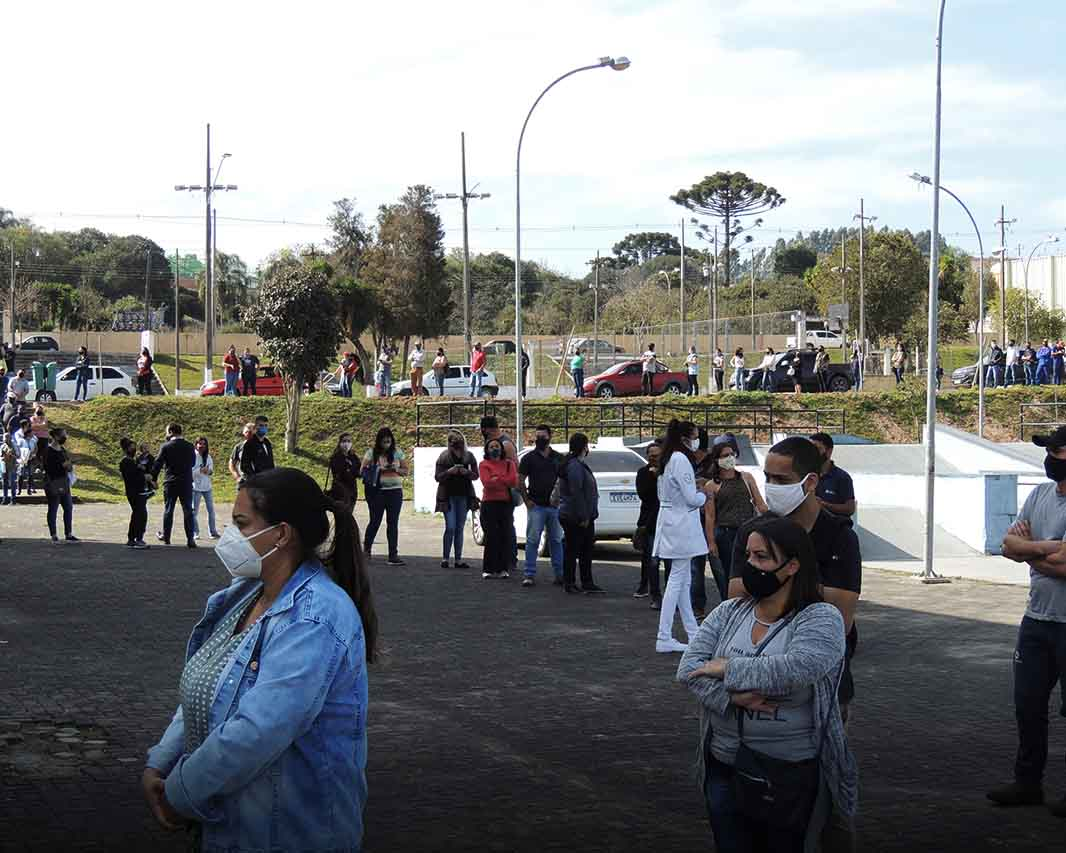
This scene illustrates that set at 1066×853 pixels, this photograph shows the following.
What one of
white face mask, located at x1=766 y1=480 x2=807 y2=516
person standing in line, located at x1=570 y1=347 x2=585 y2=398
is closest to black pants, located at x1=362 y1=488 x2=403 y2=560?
white face mask, located at x1=766 y1=480 x2=807 y2=516

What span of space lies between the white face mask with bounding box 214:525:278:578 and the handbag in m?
1.62

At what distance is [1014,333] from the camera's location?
7106cm

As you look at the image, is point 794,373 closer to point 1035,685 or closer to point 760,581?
point 1035,685

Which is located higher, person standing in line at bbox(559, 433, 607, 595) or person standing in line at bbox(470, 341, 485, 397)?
person standing in line at bbox(470, 341, 485, 397)

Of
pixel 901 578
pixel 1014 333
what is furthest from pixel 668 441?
pixel 1014 333

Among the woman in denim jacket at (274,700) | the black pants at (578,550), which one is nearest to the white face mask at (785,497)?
the woman in denim jacket at (274,700)

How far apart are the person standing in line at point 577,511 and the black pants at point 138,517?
22.5 feet

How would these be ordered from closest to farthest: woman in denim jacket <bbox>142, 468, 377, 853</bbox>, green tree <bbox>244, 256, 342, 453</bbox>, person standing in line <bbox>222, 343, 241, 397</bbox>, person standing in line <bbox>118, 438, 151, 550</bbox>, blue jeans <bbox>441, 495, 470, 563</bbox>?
woman in denim jacket <bbox>142, 468, 377, 853</bbox>
blue jeans <bbox>441, 495, 470, 563</bbox>
person standing in line <bbox>118, 438, 151, 550</bbox>
green tree <bbox>244, 256, 342, 453</bbox>
person standing in line <bbox>222, 343, 241, 397</bbox>

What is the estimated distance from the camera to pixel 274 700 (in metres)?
3.25

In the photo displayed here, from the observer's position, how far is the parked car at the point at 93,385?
41812 millimetres

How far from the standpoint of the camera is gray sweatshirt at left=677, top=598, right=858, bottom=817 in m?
4.16

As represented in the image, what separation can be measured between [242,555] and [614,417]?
122ft

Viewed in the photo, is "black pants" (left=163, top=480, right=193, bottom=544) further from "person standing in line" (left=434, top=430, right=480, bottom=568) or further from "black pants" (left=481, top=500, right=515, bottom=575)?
"black pants" (left=481, top=500, right=515, bottom=575)

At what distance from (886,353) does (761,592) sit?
163ft
